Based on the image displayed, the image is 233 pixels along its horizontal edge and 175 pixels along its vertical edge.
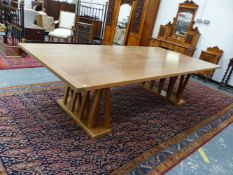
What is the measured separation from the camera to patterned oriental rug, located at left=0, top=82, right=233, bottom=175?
170 cm

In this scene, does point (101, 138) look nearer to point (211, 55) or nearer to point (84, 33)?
point (211, 55)

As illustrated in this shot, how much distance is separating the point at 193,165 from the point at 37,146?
57.6 inches

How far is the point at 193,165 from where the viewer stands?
6.48 ft

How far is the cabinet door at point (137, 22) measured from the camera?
5.41m

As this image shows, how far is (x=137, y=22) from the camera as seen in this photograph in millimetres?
5598

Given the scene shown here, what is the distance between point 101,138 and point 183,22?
4137 millimetres

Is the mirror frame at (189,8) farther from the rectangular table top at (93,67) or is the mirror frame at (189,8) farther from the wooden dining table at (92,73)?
the rectangular table top at (93,67)

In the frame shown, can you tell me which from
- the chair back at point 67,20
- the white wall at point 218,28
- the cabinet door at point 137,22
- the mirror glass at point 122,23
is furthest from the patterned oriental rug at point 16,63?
the white wall at point 218,28

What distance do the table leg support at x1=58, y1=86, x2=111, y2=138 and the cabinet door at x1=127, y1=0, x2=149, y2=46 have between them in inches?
142

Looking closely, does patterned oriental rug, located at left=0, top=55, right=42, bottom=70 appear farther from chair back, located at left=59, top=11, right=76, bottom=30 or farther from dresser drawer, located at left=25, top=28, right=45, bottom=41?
chair back, located at left=59, top=11, right=76, bottom=30

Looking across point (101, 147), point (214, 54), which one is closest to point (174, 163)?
point (101, 147)

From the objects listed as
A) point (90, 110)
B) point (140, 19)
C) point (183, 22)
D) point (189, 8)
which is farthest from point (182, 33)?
point (90, 110)

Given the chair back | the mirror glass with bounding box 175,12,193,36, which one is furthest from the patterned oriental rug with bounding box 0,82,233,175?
the chair back

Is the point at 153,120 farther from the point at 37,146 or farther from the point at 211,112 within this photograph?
the point at 37,146
